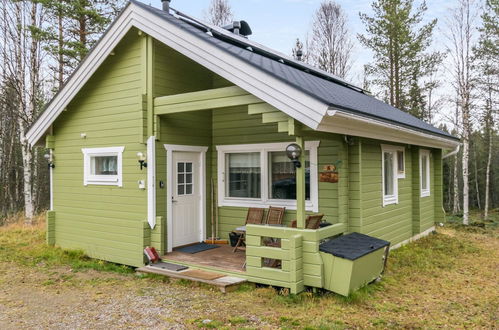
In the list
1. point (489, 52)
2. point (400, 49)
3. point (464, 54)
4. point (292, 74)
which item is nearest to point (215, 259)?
point (292, 74)

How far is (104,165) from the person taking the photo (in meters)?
7.15

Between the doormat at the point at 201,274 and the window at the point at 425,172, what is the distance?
602 centimetres

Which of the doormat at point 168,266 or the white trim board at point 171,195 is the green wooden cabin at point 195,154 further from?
the doormat at point 168,266

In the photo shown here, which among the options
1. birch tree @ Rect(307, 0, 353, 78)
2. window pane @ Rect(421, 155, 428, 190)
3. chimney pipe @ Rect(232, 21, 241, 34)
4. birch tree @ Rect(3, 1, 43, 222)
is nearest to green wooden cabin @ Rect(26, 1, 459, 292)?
window pane @ Rect(421, 155, 428, 190)

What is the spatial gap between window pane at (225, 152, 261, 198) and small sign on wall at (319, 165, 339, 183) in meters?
1.47

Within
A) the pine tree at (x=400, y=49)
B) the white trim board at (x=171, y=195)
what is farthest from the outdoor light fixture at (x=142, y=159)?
the pine tree at (x=400, y=49)

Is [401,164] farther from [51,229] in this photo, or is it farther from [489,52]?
[489,52]

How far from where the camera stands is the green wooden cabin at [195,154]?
506cm

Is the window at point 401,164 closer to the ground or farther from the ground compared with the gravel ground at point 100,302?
farther from the ground

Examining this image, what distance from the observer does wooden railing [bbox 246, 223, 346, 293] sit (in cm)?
463

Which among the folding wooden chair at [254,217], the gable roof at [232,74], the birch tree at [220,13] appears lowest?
the folding wooden chair at [254,217]

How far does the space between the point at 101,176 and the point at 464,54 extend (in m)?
12.8

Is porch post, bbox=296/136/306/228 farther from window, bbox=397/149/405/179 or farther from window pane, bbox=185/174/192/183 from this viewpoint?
window, bbox=397/149/405/179

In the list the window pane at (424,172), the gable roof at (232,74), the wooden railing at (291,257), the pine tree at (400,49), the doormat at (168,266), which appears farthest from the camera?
the pine tree at (400,49)
